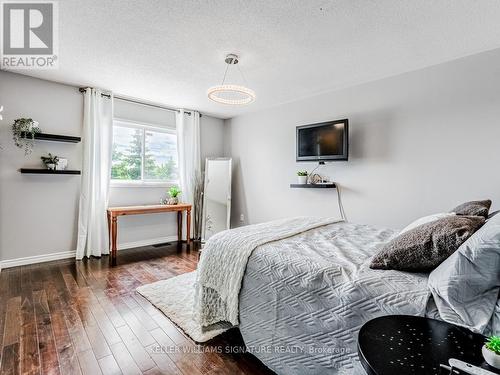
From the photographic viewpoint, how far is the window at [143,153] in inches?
165

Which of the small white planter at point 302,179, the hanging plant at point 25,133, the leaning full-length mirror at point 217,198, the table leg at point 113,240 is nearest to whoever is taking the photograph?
the hanging plant at point 25,133

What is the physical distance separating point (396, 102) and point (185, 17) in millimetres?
2584

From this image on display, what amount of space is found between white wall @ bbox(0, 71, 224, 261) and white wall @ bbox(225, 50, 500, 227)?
317 centimetres

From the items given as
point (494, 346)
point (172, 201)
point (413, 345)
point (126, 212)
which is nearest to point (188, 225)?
point (172, 201)

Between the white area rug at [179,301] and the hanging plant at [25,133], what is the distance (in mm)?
2437

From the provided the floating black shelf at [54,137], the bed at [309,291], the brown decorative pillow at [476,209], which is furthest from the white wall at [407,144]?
the floating black shelf at [54,137]

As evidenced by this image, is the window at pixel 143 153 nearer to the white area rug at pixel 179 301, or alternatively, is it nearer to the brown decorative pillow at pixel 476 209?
the white area rug at pixel 179 301

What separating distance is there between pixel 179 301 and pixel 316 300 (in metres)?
1.60

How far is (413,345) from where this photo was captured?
0.86 m

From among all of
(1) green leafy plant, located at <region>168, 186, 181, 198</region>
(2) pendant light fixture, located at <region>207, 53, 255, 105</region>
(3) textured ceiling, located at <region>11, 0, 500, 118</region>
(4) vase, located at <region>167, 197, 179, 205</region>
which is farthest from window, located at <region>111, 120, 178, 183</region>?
(2) pendant light fixture, located at <region>207, 53, 255, 105</region>

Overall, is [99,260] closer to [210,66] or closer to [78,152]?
[78,152]

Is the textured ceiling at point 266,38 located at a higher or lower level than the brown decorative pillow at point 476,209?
higher

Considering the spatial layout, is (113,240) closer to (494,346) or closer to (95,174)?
(95,174)

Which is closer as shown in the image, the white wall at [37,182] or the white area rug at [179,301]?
the white area rug at [179,301]
